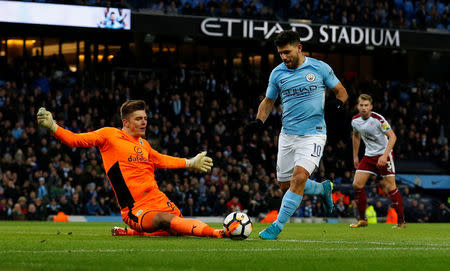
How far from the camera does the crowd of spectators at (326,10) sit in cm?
2828

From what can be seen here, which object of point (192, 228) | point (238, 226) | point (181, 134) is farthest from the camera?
point (181, 134)

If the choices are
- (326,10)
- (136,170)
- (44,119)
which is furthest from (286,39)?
(326,10)

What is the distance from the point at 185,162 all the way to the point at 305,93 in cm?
156

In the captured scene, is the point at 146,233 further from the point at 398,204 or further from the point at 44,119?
the point at 398,204

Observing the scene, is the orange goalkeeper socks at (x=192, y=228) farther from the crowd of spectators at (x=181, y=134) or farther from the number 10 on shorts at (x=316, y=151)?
the crowd of spectators at (x=181, y=134)

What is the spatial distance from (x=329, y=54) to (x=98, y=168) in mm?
17795

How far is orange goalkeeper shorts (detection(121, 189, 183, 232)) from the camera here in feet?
26.7

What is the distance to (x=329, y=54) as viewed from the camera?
1460 inches

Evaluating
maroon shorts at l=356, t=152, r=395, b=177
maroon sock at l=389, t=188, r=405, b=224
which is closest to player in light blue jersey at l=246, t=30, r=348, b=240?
maroon shorts at l=356, t=152, r=395, b=177

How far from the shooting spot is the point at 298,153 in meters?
8.52

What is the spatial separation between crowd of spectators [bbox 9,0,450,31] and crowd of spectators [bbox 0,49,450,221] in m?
2.92

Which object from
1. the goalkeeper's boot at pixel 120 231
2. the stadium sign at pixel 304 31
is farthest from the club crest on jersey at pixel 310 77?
the stadium sign at pixel 304 31

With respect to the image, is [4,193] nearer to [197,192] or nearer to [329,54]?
[197,192]

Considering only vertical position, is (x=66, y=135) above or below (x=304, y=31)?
below
